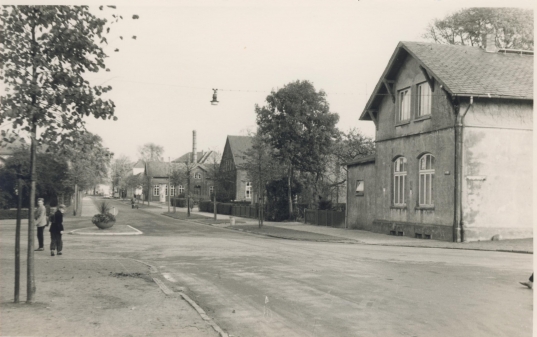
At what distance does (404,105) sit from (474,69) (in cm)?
418

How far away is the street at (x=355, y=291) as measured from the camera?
275 inches

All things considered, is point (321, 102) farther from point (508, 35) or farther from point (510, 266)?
point (510, 266)

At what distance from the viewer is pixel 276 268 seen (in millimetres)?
12617

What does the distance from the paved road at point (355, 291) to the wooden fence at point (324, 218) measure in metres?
15.8

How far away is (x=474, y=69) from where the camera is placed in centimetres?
2159

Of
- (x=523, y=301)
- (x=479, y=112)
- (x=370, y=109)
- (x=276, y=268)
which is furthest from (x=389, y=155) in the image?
(x=523, y=301)

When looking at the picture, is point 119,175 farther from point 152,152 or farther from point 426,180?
point 426,180

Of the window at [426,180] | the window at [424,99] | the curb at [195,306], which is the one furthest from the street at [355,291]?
the window at [424,99]

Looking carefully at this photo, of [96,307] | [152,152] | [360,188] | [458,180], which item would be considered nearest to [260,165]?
[360,188]

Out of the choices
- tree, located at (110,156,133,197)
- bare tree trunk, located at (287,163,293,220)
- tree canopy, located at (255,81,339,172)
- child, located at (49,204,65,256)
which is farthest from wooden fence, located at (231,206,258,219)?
tree, located at (110,156,133,197)

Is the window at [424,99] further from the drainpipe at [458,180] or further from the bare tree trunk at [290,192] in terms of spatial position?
the bare tree trunk at [290,192]

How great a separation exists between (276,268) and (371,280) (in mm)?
2702

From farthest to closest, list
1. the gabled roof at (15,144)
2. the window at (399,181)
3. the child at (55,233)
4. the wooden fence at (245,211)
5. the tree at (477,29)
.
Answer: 1. the wooden fence at (245,211)
2. the tree at (477,29)
3. the window at (399,181)
4. the child at (55,233)
5. the gabled roof at (15,144)

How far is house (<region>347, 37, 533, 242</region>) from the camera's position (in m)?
20.3
